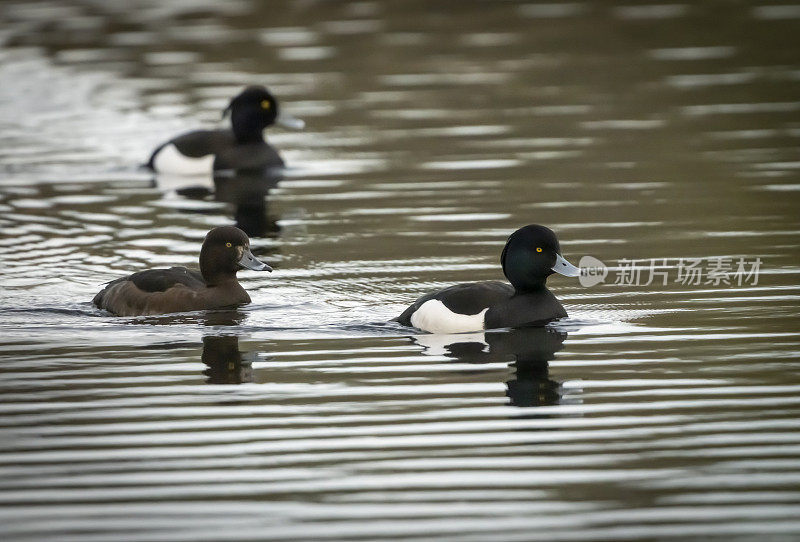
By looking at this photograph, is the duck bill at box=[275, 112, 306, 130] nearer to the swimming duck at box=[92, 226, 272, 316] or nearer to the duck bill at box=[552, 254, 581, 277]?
the swimming duck at box=[92, 226, 272, 316]

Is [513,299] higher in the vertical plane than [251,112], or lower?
lower

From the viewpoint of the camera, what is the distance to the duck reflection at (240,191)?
1401 cm

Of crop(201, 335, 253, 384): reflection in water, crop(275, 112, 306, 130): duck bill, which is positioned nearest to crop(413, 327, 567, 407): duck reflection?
crop(201, 335, 253, 384): reflection in water

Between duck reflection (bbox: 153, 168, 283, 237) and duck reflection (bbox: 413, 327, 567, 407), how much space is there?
13.8 ft

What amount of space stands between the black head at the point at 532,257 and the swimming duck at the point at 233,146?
7.55 m

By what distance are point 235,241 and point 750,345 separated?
3.78 meters

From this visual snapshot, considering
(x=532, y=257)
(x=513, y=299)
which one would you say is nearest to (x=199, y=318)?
(x=513, y=299)

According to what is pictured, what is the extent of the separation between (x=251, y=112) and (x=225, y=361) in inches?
331

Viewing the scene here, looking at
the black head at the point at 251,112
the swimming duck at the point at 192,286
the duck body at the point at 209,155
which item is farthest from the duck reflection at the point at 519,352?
the black head at the point at 251,112

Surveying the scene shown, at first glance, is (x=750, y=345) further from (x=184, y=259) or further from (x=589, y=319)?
(x=184, y=259)

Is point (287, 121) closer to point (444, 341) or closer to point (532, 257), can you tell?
point (532, 257)

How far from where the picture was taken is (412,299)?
1073cm

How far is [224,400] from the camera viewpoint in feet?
27.2

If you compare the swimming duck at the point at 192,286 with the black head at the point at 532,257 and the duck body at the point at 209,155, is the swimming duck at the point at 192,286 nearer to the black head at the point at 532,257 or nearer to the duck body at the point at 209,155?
the black head at the point at 532,257
